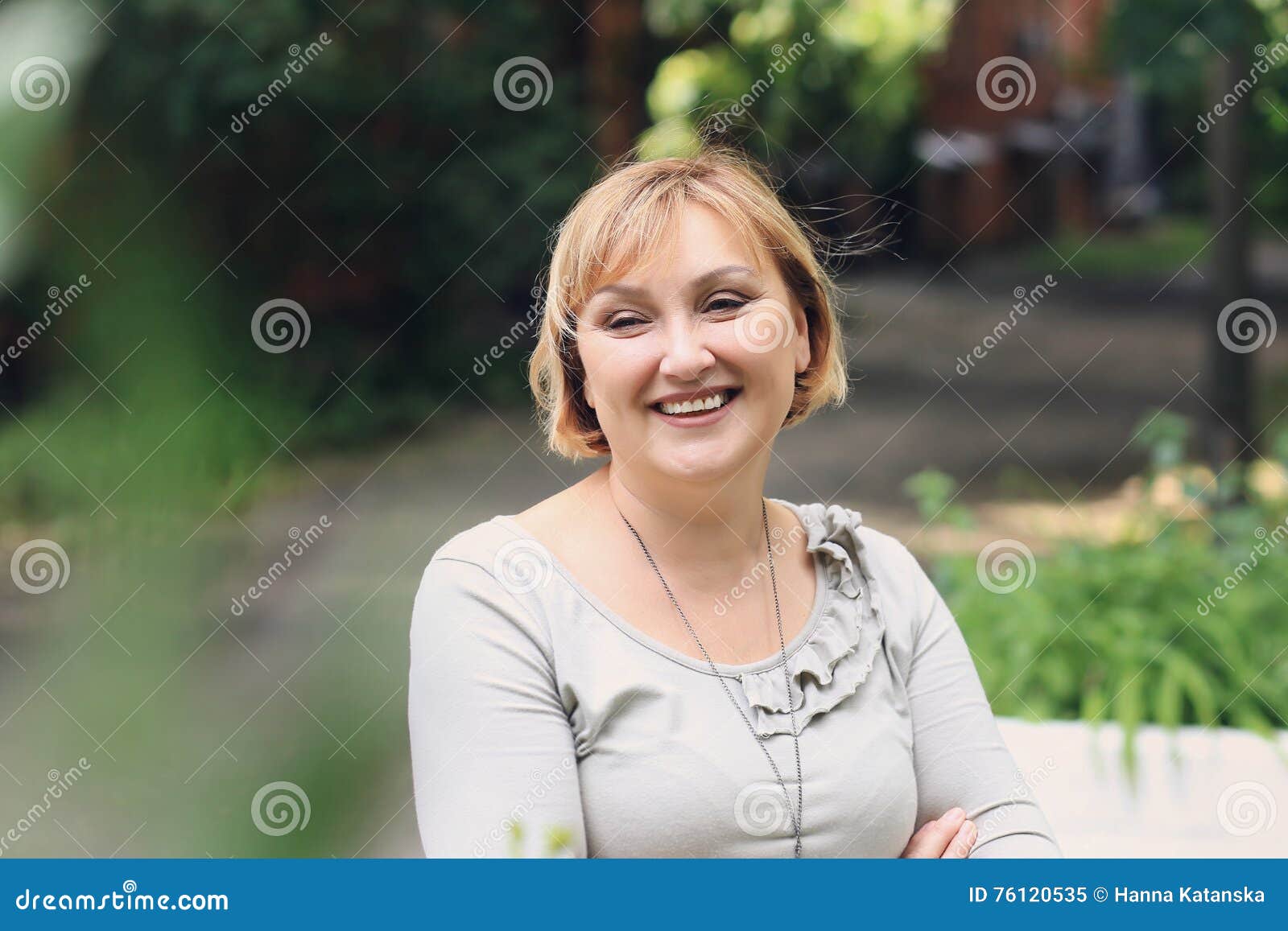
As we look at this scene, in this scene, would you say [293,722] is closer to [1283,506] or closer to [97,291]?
[97,291]

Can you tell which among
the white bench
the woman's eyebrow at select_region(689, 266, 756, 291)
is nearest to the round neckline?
the woman's eyebrow at select_region(689, 266, 756, 291)

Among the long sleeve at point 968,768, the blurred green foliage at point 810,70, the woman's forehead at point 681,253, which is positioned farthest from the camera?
the blurred green foliage at point 810,70

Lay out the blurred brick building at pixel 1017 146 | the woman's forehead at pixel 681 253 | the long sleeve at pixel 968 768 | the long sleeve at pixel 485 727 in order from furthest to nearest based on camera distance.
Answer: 1. the blurred brick building at pixel 1017 146
2. the long sleeve at pixel 968 768
3. the woman's forehead at pixel 681 253
4. the long sleeve at pixel 485 727

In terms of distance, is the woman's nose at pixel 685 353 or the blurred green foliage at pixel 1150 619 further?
the blurred green foliage at pixel 1150 619

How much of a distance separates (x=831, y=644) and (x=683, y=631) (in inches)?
7.6

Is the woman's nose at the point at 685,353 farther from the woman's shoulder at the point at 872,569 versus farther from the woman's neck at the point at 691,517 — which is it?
the woman's shoulder at the point at 872,569

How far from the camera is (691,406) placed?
5.06 feet

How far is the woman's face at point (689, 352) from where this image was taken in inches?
60.3

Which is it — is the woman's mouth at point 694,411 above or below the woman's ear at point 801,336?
below

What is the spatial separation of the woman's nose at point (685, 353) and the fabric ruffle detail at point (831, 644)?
0.36 m

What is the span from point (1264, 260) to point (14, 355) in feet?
52.6

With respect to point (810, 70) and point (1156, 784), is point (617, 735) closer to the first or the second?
point (1156, 784)

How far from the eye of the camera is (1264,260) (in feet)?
49.2

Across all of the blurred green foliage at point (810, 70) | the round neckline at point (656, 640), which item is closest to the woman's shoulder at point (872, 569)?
the round neckline at point (656, 640)
